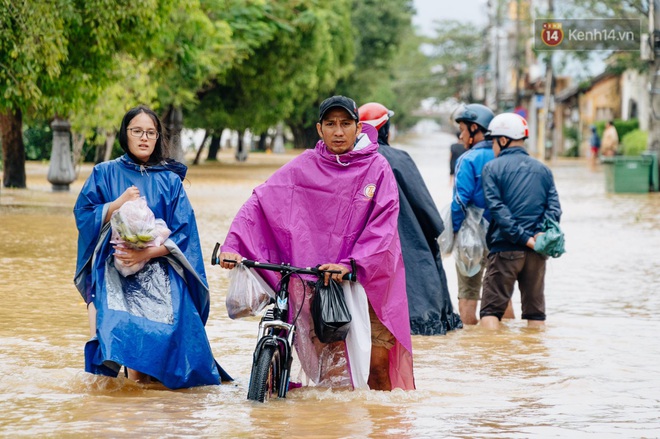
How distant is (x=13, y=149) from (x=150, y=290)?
20160 mm

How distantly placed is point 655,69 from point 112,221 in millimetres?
22993

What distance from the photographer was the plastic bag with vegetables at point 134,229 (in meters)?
6.62

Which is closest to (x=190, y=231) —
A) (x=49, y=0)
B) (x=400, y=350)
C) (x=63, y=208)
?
(x=400, y=350)

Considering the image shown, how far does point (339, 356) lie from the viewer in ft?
22.1

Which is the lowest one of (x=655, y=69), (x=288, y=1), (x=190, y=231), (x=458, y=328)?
(x=458, y=328)

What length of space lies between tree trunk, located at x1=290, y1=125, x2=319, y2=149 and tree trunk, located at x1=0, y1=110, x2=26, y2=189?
45392 mm

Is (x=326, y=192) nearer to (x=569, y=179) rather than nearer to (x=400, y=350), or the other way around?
(x=400, y=350)

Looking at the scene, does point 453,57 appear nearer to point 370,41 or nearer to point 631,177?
point 370,41

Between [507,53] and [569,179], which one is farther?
[507,53]

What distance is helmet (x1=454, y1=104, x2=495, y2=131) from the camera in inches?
411

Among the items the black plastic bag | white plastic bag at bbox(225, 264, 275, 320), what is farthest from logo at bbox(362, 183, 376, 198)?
white plastic bag at bbox(225, 264, 275, 320)

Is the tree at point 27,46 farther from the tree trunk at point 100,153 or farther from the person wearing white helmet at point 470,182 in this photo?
the tree trunk at point 100,153

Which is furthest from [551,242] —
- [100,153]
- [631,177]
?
[100,153]

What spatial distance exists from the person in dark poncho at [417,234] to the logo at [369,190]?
7.85 ft
